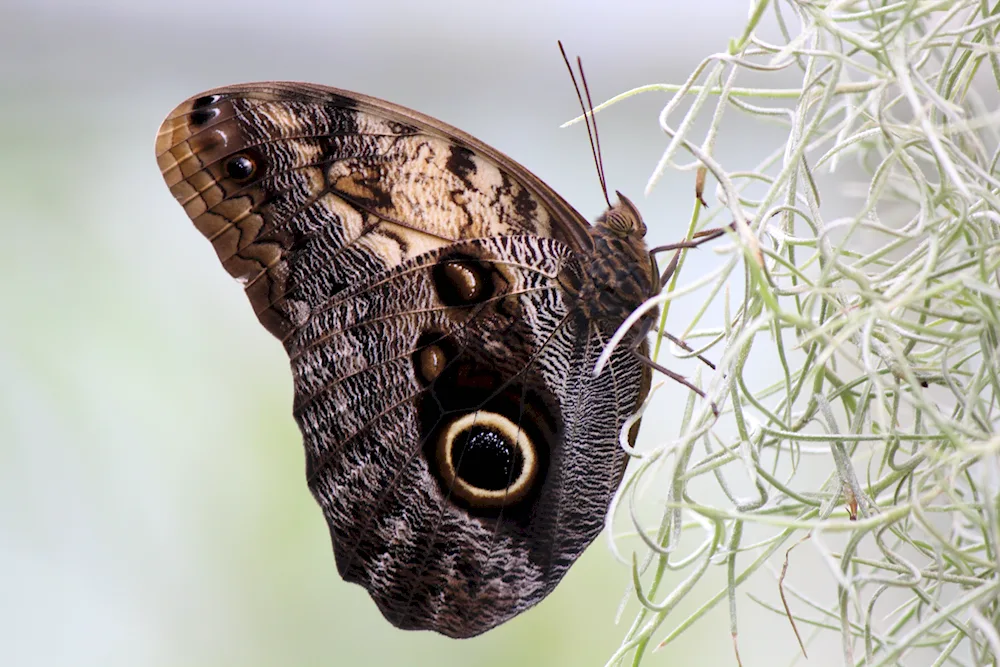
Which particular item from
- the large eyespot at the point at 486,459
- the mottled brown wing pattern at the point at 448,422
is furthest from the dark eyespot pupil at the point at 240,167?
the large eyespot at the point at 486,459

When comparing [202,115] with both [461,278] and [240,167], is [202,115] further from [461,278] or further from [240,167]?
[461,278]

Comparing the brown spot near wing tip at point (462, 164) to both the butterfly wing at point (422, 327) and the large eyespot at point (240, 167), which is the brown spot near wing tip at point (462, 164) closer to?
the butterfly wing at point (422, 327)

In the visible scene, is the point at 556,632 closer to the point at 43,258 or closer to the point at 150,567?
the point at 150,567

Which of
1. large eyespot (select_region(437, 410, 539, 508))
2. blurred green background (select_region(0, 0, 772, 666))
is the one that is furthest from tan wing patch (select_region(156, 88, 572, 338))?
blurred green background (select_region(0, 0, 772, 666))

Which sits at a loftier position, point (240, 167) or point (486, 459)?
point (240, 167)

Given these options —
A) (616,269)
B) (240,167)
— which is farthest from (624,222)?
(240,167)

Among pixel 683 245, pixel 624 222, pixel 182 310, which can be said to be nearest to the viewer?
pixel 683 245

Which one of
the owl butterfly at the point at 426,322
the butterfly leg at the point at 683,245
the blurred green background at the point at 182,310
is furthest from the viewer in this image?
the blurred green background at the point at 182,310

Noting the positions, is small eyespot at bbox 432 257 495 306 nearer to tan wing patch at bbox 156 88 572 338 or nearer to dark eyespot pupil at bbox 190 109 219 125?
tan wing patch at bbox 156 88 572 338
